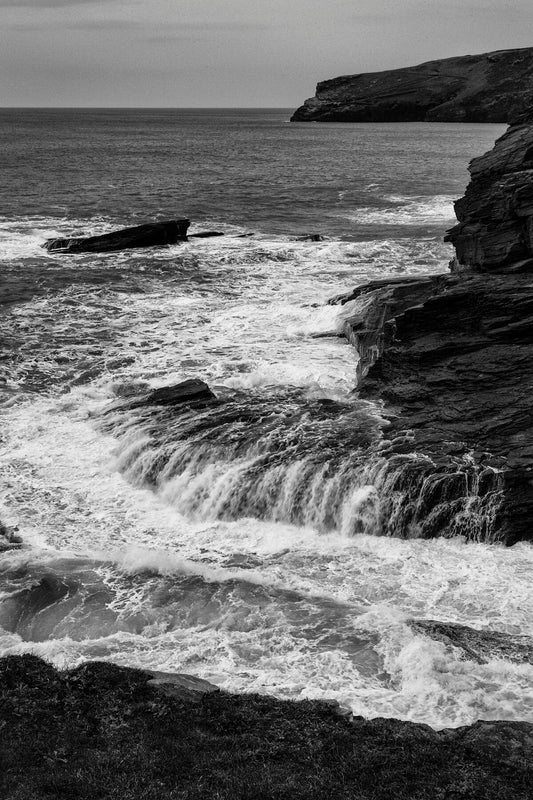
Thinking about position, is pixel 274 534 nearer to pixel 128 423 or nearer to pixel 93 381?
pixel 128 423

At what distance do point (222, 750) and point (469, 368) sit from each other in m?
19.7

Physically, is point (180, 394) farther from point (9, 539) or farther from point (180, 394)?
point (9, 539)

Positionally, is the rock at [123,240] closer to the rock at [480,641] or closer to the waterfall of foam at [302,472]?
the waterfall of foam at [302,472]

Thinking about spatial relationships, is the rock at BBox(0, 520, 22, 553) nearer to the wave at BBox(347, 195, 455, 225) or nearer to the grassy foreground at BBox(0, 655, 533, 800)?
the grassy foreground at BBox(0, 655, 533, 800)

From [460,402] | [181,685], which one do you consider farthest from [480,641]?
[460,402]

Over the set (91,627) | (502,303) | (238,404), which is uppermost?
(502,303)

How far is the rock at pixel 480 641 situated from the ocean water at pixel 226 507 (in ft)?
0.86

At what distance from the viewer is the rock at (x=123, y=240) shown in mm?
63562

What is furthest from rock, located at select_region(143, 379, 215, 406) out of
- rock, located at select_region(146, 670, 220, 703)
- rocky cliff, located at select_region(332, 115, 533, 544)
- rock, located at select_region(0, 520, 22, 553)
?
rock, located at select_region(146, 670, 220, 703)

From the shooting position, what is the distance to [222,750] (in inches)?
599

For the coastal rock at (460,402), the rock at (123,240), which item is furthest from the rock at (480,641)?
the rock at (123,240)

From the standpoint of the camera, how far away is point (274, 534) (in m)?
25.8

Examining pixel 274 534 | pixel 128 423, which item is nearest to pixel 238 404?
pixel 128 423

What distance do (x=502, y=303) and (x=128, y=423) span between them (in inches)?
Result: 628
